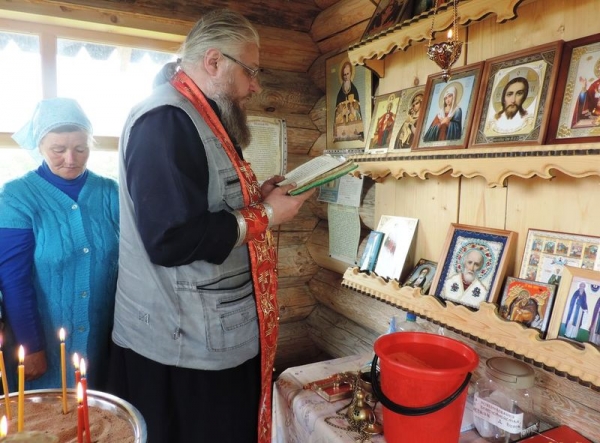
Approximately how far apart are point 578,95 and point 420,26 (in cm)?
51

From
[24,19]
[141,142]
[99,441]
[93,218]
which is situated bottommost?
[99,441]

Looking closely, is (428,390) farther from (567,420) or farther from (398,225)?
(398,225)

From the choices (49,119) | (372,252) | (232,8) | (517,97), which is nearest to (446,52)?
(517,97)

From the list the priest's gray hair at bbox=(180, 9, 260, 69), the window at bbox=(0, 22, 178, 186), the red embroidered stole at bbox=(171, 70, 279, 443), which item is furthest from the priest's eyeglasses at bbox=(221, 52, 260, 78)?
the window at bbox=(0, 22, 178, 186)

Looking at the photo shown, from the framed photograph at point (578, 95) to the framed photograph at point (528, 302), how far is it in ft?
1.21

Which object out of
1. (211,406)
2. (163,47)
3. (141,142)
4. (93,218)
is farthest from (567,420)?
(163,47)

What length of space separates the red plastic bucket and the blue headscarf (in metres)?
1.25

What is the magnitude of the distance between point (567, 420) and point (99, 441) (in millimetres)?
1165

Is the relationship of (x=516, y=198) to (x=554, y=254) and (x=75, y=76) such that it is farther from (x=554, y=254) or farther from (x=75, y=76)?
(x=75, y=76)

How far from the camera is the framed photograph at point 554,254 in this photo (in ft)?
3.62

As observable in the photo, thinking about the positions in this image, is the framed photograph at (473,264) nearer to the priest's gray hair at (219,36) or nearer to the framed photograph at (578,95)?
the framed photograph at (578,95)

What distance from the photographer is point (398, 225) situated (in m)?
1.70

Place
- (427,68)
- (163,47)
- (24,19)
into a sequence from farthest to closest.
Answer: (163,47) → (24,19) → (427,68)

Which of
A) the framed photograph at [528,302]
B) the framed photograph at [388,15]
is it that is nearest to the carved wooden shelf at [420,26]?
the framed photograph at [388,15]
